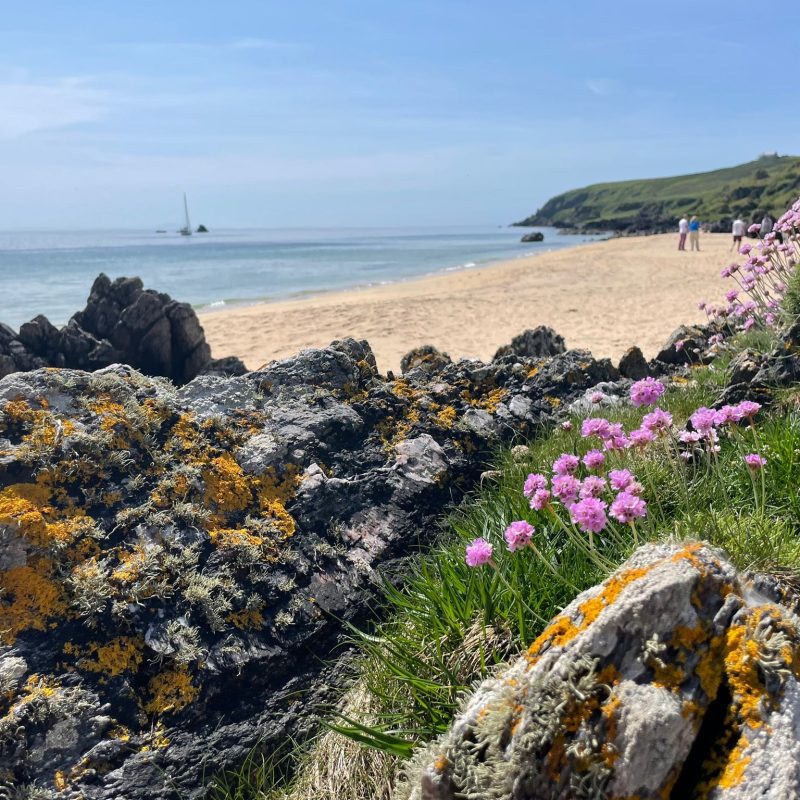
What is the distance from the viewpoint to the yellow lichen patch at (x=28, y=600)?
285 cm

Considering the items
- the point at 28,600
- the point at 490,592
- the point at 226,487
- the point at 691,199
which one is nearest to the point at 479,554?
the point at 490,592

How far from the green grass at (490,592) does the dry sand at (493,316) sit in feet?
33.0

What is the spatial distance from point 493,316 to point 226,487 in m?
17.2

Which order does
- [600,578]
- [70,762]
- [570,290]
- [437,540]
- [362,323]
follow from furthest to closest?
[570,290] < [362,323] < [437,540] < [600,578] < [70,762]

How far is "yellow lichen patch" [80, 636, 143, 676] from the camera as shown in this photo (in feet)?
9.18

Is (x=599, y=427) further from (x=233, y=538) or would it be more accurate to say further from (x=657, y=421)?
(x=233, y=538)

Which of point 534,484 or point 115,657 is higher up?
point 534,484

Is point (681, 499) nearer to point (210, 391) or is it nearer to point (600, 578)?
point (600, 578)

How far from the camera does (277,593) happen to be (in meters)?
3.25

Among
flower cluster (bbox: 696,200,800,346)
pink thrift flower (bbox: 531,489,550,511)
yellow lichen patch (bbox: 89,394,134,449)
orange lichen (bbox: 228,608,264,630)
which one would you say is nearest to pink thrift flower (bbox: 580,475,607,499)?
pink thrift flower (bbox: 531,489,550,511)

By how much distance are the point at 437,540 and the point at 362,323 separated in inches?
645

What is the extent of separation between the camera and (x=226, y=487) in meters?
3.63

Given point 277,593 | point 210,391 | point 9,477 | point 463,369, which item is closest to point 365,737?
point 277,593

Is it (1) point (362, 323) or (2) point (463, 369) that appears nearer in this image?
(2) point (463, 369)
